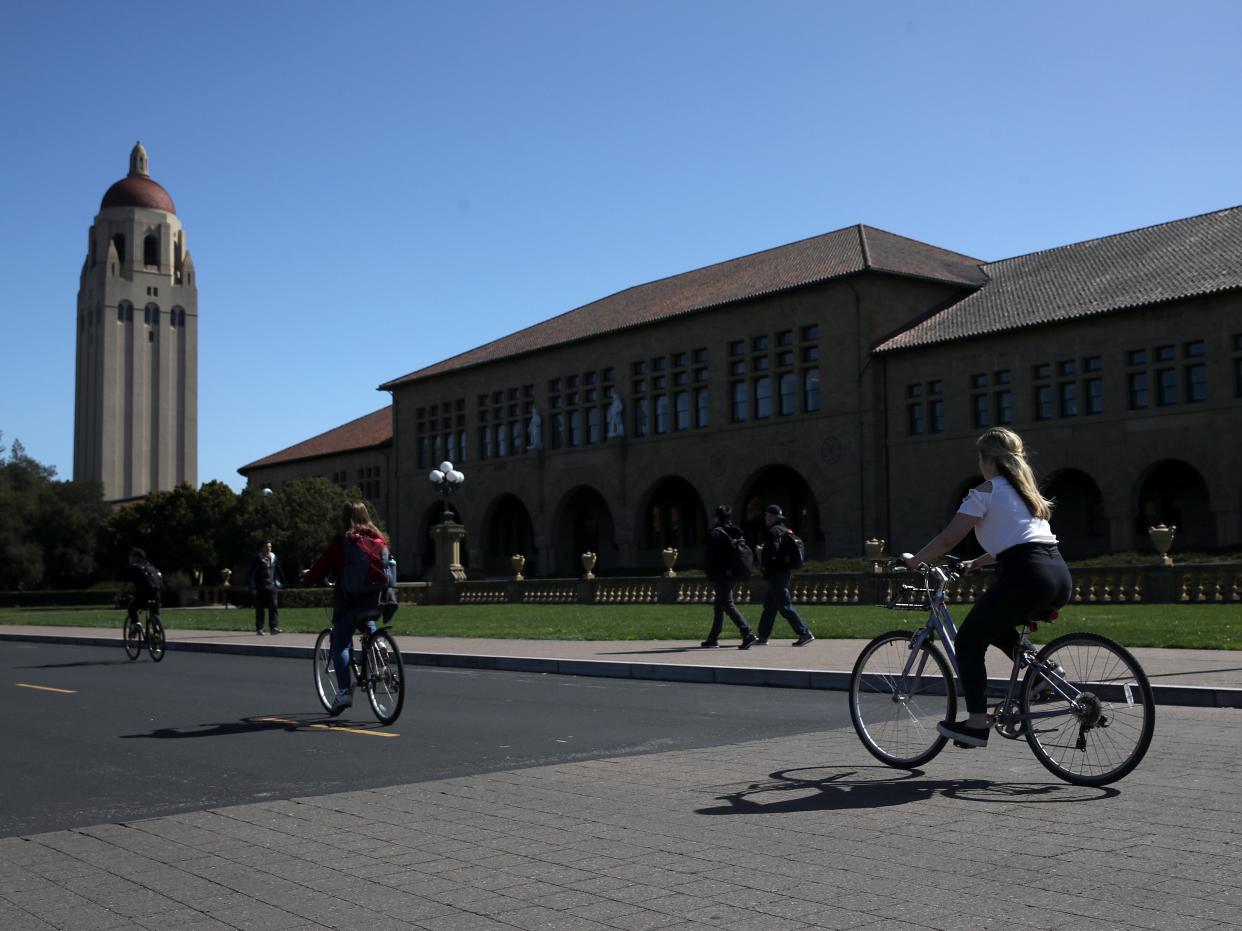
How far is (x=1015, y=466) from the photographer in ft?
24.5

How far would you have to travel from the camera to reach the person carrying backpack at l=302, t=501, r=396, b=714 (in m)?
11.1

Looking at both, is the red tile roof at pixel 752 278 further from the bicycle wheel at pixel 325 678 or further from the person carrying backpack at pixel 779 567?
the bicycle wheel at pixel 325 678

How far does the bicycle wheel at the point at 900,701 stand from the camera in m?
7.88

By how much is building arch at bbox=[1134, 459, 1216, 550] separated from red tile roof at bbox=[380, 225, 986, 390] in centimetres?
1212

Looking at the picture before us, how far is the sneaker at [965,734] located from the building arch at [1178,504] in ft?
133

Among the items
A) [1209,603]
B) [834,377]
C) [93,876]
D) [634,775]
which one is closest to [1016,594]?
[634,775]

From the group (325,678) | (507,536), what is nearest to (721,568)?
(325,678)

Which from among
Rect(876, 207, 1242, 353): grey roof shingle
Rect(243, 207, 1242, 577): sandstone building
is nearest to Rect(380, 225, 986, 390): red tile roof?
Rect(243, 207, 1242, 577): sandstone building

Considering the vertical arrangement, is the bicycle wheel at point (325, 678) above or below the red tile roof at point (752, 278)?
below

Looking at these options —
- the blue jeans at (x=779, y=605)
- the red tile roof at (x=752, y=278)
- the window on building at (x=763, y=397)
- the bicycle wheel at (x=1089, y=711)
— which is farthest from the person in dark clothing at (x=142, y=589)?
the window on building at (x=763, y=397)

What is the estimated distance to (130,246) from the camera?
131 metres

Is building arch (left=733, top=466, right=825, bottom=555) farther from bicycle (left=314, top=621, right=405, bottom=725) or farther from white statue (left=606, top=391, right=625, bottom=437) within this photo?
bicycle (left=314, top=621, right=405, bottom=725)

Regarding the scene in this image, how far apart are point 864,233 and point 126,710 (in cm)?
4923

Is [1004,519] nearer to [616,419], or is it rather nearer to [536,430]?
[616,419]
